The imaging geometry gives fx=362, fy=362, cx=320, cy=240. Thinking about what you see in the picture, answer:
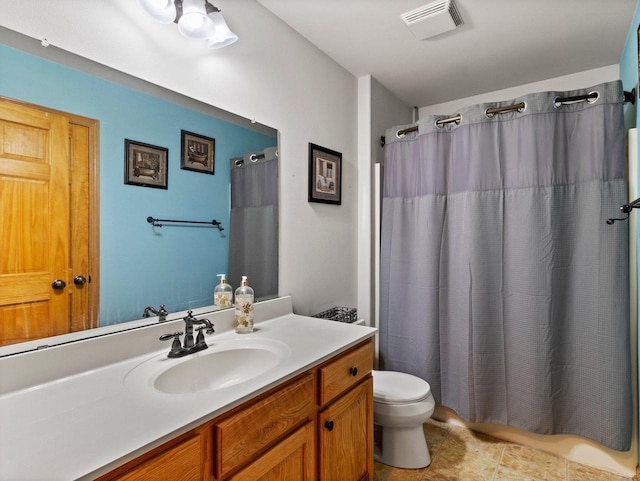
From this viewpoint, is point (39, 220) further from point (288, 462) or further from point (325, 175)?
point (325, 175)

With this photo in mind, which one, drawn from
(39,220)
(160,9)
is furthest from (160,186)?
(160,9)

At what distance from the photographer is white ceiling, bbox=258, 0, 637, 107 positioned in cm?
181

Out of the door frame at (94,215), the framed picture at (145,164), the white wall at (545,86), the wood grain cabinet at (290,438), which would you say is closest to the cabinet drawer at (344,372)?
the wood grain cabinet at (290,438)

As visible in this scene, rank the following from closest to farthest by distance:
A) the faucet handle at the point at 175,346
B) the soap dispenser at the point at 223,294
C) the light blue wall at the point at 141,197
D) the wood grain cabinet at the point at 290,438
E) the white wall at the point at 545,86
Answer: the wood grain cabinet at the point at 290,438 → the light blue wall at the point at 141,197 → the faucet handle at the point at 175,346 → the soap dispenser at the point at 223,294 → the white wall at the point at 545,86

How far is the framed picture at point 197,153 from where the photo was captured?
58.5 inches

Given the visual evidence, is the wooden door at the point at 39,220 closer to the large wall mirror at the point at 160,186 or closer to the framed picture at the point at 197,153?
the large wall mirror at the point at 160,186

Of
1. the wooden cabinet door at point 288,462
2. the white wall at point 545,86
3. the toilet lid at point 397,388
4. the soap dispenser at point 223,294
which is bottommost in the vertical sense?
the toilet lid at point 397,388

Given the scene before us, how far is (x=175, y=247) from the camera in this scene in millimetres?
1452

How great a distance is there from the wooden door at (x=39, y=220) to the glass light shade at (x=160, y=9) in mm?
494

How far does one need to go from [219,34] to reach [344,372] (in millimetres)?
1448

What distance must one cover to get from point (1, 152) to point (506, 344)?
2.37m

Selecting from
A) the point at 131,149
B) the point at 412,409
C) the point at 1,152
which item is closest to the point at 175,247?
the point at 131,149

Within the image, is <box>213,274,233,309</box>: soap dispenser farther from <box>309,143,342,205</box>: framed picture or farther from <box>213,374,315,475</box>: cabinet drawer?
<box>309,143,342,205</box>: framed picture

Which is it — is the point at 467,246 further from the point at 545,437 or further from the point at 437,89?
the point at 437,89
